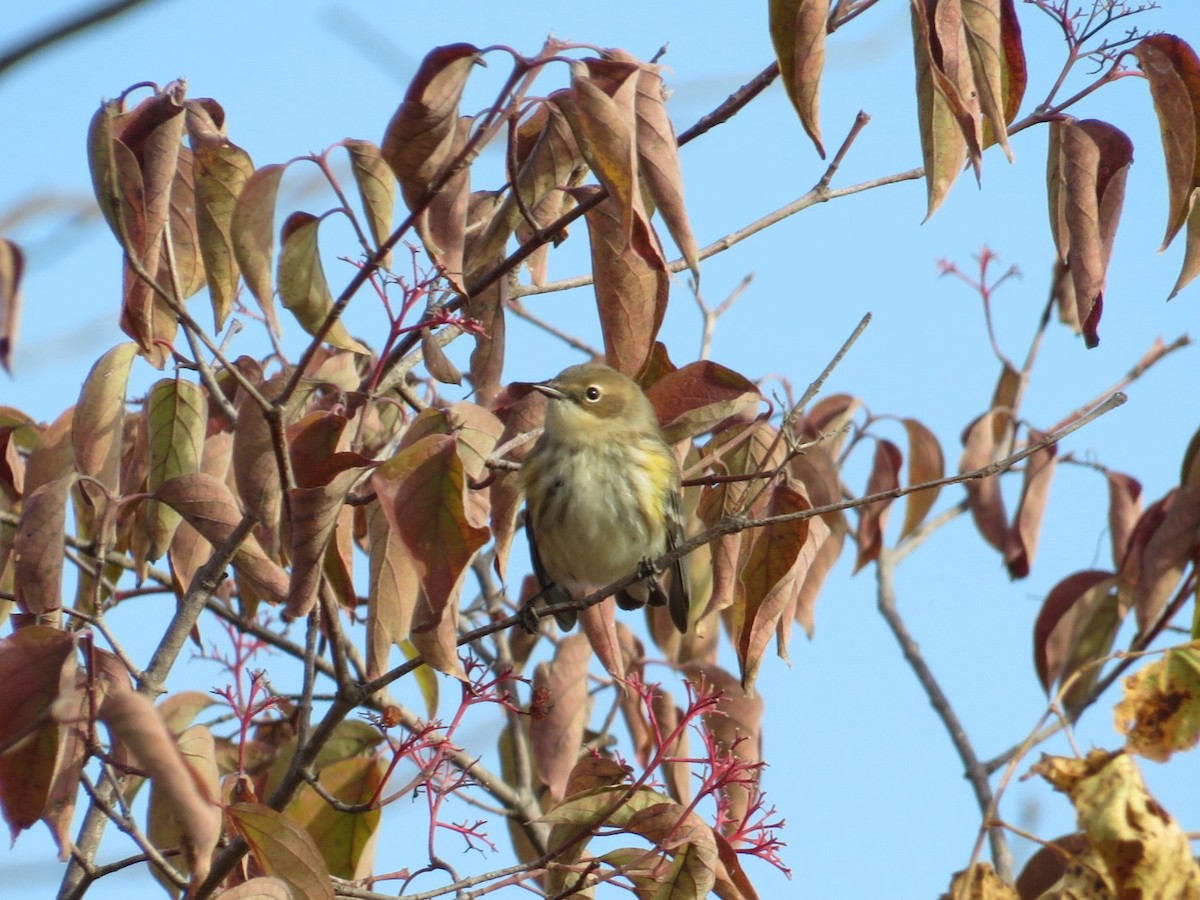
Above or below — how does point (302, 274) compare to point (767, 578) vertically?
above

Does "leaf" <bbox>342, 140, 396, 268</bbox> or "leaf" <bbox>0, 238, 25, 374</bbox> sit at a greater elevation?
"leaf" <bbox>342, 140, 396, 268</bbox>

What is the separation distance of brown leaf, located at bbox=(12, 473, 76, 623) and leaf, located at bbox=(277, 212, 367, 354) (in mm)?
588

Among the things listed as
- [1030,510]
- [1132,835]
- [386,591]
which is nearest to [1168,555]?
[1030,510]

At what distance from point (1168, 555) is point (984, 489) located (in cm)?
121

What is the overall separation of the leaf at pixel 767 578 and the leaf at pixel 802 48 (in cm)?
86

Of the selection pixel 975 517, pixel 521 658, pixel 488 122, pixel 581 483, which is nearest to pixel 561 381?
pixel 581 483

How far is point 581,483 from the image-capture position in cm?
529

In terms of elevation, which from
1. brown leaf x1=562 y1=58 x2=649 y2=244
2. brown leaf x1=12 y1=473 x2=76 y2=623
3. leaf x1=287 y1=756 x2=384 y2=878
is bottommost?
leaf x1=287 y1=756 x2=384 y2=878

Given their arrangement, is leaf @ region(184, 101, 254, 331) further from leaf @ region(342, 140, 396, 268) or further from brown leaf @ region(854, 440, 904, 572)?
brown leaf @ region(854, 440, 904, 572)

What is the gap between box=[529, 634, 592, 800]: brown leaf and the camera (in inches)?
160

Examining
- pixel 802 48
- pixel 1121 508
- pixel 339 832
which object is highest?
pixel 1121 508

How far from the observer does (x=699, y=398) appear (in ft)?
10.6

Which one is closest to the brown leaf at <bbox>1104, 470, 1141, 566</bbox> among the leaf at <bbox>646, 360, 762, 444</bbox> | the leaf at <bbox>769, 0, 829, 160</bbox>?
the leaf at <bbox>646, 360, 762, 444</bbox>

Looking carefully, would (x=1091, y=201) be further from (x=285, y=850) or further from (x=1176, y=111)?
(x=285, y=850)
